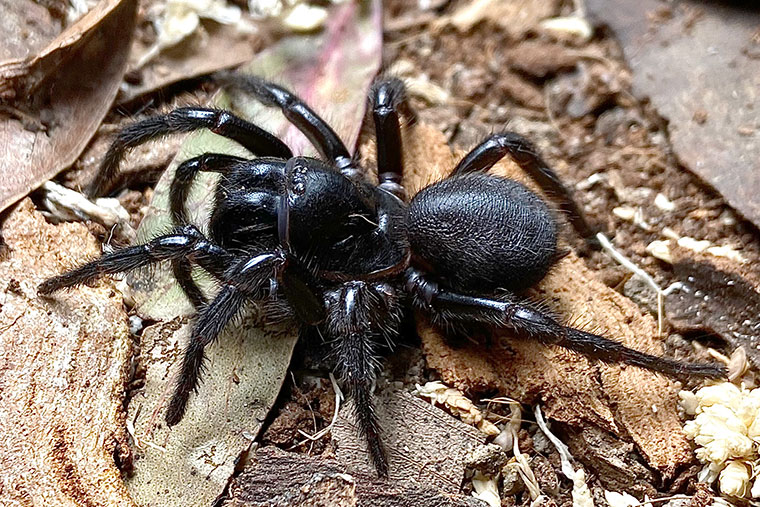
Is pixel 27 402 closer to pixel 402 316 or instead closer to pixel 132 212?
pixel 132 212

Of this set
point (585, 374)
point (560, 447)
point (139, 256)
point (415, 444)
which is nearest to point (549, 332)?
point (585, 374)

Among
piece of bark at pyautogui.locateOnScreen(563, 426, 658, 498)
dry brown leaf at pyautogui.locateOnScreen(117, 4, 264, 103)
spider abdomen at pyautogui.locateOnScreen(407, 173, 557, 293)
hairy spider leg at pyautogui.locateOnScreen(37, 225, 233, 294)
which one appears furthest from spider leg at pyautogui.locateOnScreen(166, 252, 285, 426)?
dry brown leaf at pyautogui.locateOnScreen(117, 4, 264, 103)

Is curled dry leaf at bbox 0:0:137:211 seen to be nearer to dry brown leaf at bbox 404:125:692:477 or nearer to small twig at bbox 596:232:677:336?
dry brown leaf at bbox 404:125:692:477

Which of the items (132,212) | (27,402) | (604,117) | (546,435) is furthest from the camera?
(604,117)

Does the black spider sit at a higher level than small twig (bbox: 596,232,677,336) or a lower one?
higher

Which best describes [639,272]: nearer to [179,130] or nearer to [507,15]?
[507,15]

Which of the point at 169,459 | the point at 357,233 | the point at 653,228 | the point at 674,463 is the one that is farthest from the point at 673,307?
the point at 169,459

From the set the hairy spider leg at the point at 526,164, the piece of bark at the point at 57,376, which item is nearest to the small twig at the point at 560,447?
the hairy spider leg at the point at 526,164
